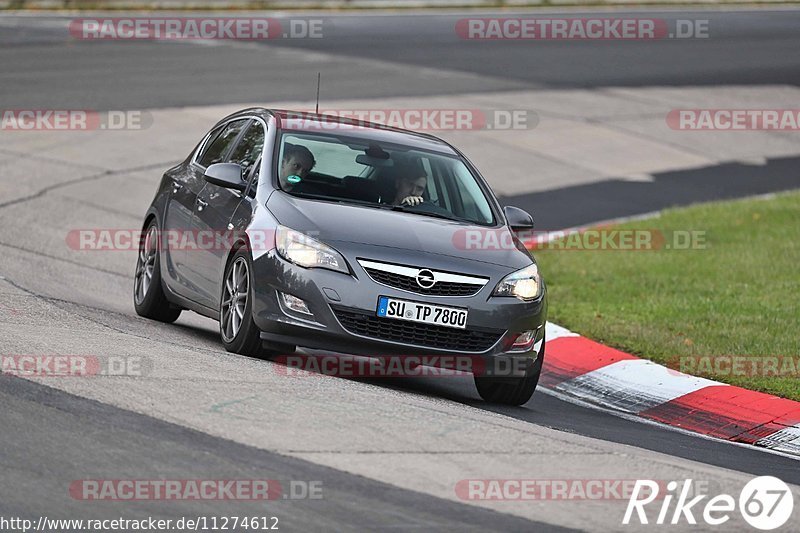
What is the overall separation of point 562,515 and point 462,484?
1.64 ft

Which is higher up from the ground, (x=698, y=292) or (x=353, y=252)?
(x=353, y=252)

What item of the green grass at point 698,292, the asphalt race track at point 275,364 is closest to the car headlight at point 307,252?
the asphalt race track at point 275,364

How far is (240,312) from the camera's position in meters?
9.34

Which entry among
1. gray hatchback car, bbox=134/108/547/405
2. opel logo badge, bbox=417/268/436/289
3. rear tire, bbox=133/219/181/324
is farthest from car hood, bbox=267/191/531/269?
rear tire, bbox=133/219/181/324

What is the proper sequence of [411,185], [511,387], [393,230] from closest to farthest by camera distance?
[393,230], [511,387], [411,185]

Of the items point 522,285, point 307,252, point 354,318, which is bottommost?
point 354,318

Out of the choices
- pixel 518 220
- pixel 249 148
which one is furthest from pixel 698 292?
pixel 249 148

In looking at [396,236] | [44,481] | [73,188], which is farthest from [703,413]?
[73,188]

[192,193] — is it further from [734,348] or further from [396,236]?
[734,348]

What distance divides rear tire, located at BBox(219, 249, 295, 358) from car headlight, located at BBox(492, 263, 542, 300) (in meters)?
1.34

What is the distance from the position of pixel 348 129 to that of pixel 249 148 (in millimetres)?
708

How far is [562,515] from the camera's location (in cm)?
635

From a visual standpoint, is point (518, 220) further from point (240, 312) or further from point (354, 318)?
point (240, 312)

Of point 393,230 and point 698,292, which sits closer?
point 393,230
